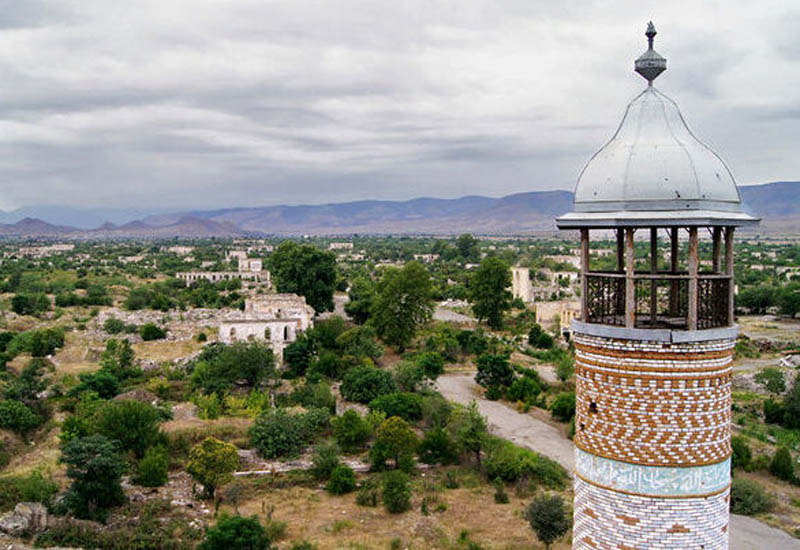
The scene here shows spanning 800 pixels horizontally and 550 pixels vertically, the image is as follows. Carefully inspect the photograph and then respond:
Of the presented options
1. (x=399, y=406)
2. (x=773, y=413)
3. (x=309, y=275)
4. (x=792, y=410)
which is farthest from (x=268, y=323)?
(x=792, y=410)

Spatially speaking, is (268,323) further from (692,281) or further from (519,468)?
(692,281)

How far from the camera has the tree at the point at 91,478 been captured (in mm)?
17891

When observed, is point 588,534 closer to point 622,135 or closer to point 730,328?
point 730,328

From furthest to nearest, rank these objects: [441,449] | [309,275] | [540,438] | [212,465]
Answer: [309,275] < [540,438] < [441,449] < [212,465]

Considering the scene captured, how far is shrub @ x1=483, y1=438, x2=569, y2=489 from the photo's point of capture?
21.9 meters

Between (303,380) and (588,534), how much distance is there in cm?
2804

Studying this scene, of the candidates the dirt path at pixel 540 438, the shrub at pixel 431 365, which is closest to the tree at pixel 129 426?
the dirt path at pixel 540 438

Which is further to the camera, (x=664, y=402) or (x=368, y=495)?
(x=368, y=495)

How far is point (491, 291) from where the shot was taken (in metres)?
47.6

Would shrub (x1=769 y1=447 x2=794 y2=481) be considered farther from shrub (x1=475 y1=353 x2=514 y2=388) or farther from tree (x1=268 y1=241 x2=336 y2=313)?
tree (x1=268 y1=241 x2=336 y2=313)

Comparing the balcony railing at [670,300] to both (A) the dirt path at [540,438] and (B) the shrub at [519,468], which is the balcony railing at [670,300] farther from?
(B) the shrub at [519,468]

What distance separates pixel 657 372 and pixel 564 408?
76.3ft

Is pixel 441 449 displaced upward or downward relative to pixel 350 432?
downward

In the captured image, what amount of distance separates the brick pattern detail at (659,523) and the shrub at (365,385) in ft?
74.4
